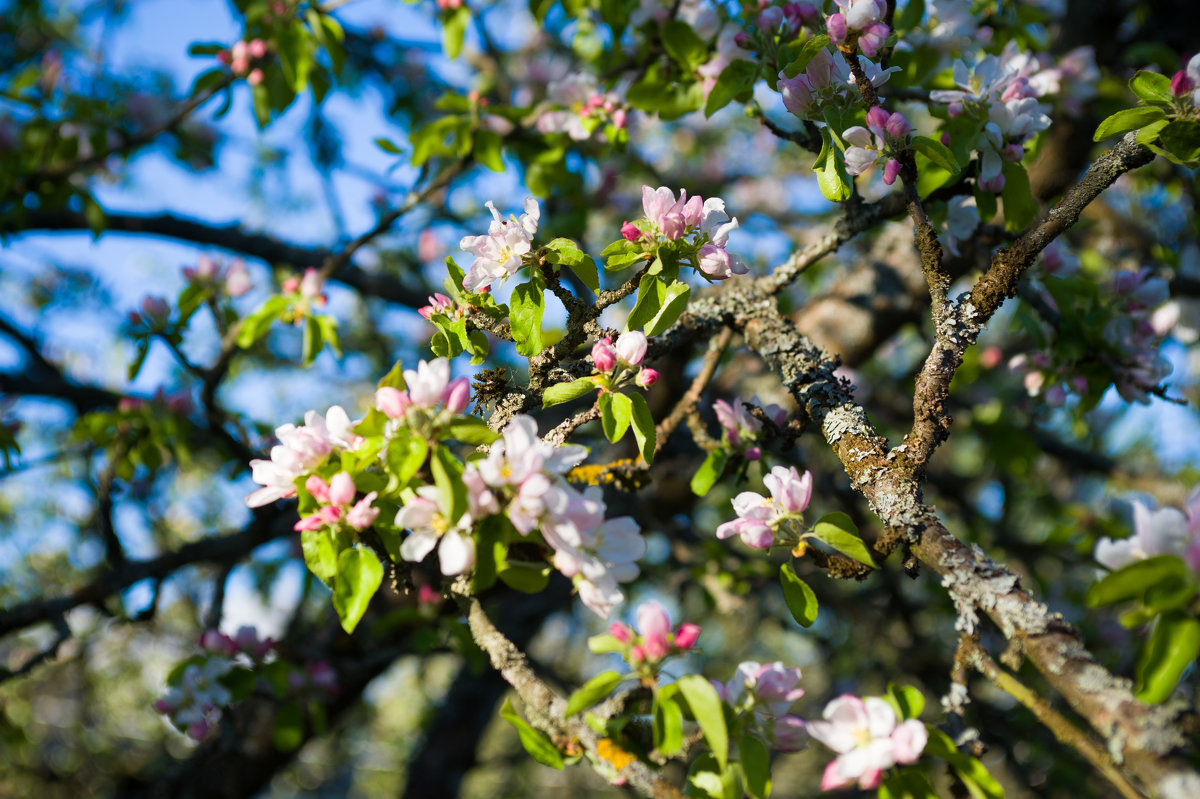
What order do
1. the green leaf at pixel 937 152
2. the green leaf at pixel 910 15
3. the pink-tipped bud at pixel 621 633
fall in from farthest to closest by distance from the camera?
the green leaf at pixel 910 15, the green leaf at pixel 937 152, the pink-tipped bud at pixel 621 633

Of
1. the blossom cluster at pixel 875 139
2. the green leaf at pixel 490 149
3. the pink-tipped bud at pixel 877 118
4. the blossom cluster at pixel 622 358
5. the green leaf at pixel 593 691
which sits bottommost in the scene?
the green leaf at pixel 593 691

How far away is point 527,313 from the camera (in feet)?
3.85

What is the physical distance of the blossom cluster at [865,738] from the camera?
88cm

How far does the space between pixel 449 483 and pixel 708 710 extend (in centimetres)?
41

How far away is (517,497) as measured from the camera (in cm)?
Answer: 90

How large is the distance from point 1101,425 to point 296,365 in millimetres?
4674

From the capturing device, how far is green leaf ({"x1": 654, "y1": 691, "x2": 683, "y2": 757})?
36.1 inches

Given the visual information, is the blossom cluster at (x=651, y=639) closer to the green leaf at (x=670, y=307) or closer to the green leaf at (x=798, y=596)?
the green leaf at (x=798, y=596)

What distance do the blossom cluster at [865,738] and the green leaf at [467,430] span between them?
553 mm

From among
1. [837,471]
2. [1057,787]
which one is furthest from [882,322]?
[1057,787]

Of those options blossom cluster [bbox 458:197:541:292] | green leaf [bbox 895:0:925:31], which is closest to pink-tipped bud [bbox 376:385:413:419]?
blossom cluster [bbox 458:197:541:292]

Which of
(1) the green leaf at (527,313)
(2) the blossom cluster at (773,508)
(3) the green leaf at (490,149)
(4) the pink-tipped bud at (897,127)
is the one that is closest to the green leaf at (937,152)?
(4) the pink-tipped bud at (897,127)

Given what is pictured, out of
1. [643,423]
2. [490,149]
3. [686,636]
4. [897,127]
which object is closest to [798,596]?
[686,636]

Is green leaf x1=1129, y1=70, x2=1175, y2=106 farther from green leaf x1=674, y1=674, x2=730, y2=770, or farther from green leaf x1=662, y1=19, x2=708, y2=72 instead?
green leaf x1=674, y1=674, x2=730, y2=770
